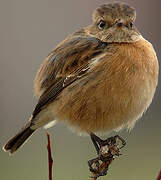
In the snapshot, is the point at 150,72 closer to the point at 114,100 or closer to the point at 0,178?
the point at 114,100

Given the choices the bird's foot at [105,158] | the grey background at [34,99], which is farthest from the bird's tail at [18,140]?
the grey background at [34,99]

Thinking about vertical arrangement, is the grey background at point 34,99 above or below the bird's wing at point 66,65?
below


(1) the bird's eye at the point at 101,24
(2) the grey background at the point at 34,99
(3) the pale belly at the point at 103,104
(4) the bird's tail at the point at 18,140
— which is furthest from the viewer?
(2) the grey background at the point at 34,99

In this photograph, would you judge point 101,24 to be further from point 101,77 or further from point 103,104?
point 103,104

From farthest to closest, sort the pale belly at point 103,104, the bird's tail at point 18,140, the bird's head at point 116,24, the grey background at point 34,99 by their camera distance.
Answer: the grey background at point 34,99 < the bird's tail at point 18,140 < the bird's head at point 116,24 < the pale belly at point 103,104

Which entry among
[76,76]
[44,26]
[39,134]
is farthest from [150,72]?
[44,26]

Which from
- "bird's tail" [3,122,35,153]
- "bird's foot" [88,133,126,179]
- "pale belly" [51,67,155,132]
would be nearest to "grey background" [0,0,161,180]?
"bird's tail" [3,122,35,153]

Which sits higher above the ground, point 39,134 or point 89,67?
point 89,67

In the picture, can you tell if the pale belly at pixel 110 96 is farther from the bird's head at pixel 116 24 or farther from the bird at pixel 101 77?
the bird's head at pixel 116 24
